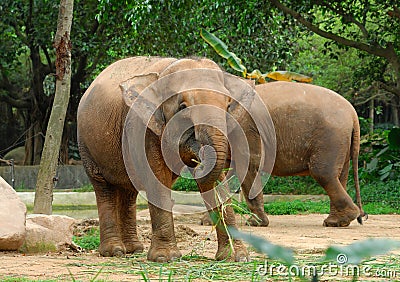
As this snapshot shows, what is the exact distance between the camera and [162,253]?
5.76 meters

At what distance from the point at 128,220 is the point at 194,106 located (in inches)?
85.0

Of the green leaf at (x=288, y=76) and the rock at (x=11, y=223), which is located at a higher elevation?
the green leaf at (x=288, y=76)

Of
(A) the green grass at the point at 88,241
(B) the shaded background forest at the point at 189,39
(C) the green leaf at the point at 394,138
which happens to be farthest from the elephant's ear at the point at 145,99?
(C) the green leaf at the point at 394,138

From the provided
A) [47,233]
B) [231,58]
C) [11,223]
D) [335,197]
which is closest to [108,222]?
[47,233]

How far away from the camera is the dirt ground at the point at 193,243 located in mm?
4922

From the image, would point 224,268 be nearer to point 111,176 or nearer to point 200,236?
point 111,176

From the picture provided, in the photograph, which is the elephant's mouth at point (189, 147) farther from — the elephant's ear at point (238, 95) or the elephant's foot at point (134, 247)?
the elephant's foot at point (134, 247)

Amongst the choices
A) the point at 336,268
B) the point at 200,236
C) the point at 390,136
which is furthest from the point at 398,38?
the point at 336,268

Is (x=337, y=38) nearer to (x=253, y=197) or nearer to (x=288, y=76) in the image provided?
(x=288, y=76)

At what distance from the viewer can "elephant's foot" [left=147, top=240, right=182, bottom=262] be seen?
5734 millimetres

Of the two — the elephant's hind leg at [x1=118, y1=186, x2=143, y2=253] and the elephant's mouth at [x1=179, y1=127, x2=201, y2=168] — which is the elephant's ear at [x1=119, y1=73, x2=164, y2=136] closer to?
the elephant's mouth at [x1=179, y1=127, x2=201, y2=168]

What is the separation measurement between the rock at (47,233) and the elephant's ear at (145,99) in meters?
1.66

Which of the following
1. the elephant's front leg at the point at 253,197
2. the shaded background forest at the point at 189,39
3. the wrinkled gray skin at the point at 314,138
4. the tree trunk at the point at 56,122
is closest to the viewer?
the tree trunk at the point at 56,122

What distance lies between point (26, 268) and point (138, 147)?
55.7 inches
